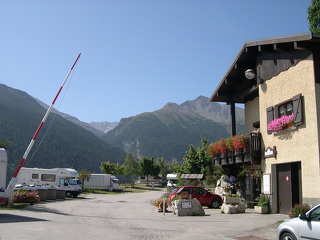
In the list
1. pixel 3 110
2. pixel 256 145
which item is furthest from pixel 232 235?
pixel 3 110

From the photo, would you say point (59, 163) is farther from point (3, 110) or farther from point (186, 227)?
point (186, 227)

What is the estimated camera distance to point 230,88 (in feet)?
73.6

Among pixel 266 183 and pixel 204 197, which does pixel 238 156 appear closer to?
pixel 266 183

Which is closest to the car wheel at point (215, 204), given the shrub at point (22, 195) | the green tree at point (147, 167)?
the shrub at point (22, 195)

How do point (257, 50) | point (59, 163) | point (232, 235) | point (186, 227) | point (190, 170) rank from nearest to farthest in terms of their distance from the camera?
1. point (232, 235)
2. point (186, 227)
3. point (257, 50)
4. point (190, 170)
5. point (59, 163)

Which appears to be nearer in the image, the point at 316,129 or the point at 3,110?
the point at 316,129

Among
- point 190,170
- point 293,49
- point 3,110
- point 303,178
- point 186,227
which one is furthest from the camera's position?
point 3,110

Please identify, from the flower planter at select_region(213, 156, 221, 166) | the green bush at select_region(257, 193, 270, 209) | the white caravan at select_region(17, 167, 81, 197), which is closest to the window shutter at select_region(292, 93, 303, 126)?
the green bush at select_region(257, 193, 270, 209)

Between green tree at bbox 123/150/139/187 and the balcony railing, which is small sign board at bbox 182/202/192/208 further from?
green tree at bbox 123/150/139/187

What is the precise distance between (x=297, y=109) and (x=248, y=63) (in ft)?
20.9

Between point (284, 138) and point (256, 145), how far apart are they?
7.74 ft

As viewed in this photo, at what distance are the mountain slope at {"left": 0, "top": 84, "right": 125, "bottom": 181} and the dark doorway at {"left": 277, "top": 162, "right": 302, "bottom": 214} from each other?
358 ft

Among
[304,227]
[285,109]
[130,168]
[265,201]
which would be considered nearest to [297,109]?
[285,109]

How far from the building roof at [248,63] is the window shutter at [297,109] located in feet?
6.95
